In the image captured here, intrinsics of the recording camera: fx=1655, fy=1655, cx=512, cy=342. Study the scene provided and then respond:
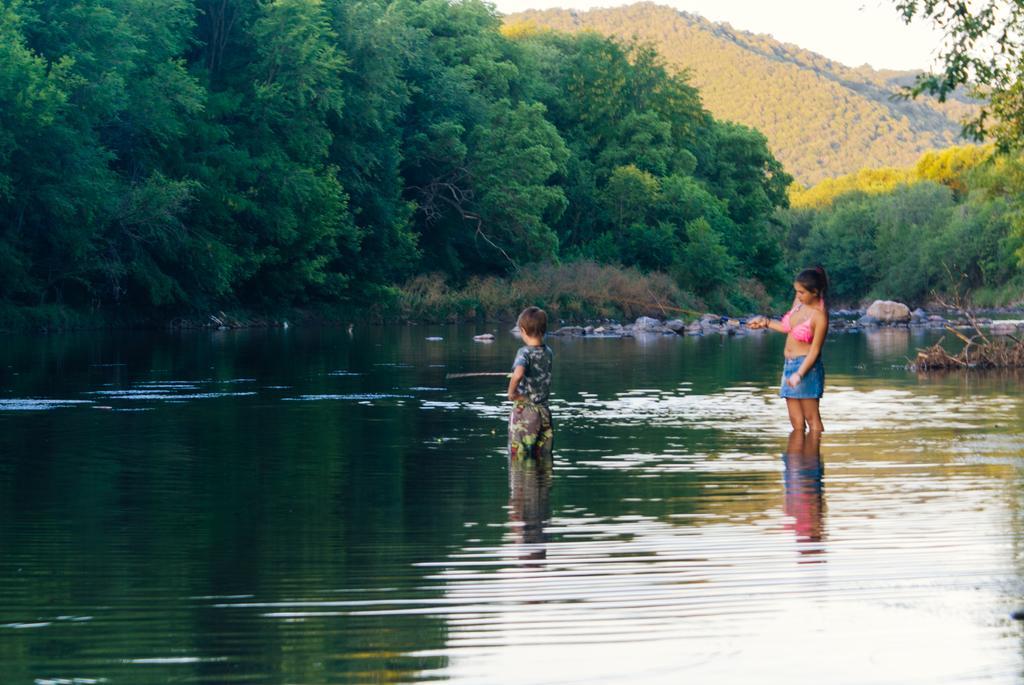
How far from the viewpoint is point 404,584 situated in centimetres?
797

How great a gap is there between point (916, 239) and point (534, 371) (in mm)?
109781

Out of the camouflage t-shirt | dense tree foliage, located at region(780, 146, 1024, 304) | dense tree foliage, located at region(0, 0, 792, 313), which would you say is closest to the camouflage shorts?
the camouflage t-shirt

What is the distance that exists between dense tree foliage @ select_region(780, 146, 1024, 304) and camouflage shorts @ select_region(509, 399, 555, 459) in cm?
8318

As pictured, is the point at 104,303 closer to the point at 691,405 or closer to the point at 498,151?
the point at 498,151

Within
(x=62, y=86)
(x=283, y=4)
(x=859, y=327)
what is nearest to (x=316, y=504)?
(x=62, y=86)

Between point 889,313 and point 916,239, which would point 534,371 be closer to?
point 889,313

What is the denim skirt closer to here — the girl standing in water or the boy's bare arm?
the girl standing in water

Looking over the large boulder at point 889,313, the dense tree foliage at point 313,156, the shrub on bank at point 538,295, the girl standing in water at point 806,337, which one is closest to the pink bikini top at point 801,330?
the girl standing in water at point 806,337

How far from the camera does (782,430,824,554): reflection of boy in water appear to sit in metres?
9.61

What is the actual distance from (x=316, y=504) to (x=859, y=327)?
57.0 metres

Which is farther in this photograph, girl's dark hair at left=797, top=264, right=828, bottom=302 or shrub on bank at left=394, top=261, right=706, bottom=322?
shrub on bank at left=394, top=261, right=706, bottom=322

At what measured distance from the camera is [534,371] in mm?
13500

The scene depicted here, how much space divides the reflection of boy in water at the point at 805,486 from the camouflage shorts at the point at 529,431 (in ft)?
6.56

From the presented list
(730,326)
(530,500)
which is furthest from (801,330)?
(730,326)
